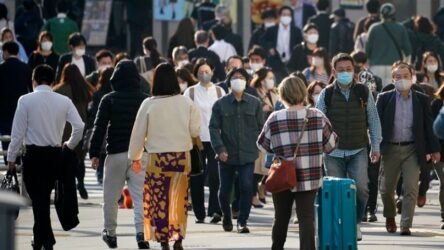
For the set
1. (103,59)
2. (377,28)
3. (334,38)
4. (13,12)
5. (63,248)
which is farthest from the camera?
(13,12)

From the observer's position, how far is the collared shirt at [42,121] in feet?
44.3

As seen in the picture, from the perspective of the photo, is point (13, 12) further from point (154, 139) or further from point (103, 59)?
point (154, 139)

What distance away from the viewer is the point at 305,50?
26.3 metres

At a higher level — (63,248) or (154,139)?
→ (154,139)

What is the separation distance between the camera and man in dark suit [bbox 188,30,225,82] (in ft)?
80.0

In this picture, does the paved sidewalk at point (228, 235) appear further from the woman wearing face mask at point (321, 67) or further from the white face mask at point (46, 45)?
the white face mask at point (46, 45)

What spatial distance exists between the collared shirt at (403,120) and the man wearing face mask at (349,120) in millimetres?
999

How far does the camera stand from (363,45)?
26.6m

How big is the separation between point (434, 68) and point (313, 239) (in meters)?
10.9

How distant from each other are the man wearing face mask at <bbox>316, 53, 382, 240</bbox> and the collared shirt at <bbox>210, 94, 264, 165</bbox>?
197 centimetres

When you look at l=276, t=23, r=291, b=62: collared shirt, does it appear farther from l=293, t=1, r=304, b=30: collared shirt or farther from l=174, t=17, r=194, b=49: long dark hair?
l=293, t=1, r=304, b=30: collared shirt

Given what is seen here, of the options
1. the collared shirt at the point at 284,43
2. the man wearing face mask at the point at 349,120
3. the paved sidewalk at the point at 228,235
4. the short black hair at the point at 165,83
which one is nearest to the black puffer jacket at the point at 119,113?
the short black hair at the point at 165,83

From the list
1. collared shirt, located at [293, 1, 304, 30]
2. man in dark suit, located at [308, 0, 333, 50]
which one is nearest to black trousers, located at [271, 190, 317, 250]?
man in dark suit, located at [308, 0, 333, 50]

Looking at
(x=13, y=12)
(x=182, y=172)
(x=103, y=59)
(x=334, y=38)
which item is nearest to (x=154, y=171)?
(x=182, y=172)
